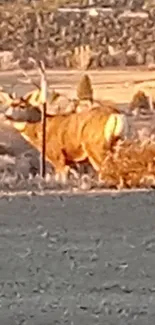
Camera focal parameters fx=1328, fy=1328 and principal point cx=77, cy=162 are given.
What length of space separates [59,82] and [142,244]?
4.36ft

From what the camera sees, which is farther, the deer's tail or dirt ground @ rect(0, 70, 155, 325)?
the deer's tail

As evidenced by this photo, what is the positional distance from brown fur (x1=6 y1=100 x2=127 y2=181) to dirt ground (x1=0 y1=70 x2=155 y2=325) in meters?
0.06

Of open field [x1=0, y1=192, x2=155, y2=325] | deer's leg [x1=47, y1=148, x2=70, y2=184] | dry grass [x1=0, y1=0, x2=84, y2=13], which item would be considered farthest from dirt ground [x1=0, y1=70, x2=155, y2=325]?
dry grass [x1=0, y1=0, x2=84, y2=13]

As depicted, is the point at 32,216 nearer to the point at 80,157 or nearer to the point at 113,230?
the point at 113,230

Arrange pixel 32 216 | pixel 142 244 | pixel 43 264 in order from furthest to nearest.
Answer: pixel 32 216, pixel 142 244, pixel 43 264

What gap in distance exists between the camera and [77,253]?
3643 millimetres

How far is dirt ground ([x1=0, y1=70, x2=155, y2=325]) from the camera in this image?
3.02 m

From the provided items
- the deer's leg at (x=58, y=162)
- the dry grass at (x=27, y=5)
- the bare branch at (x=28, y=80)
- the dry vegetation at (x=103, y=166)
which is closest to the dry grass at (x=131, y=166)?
the dry vegetation at (x=103, y=166)

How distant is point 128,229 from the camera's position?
3.96 metres

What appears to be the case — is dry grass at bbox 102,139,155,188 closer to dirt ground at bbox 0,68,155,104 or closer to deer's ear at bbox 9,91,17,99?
dirt ground at bbox 0,68,155,104

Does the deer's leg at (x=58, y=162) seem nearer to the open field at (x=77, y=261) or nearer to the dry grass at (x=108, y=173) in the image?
the dry grass at (x=108, y=173)

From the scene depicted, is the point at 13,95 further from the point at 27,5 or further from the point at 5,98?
the point at 27,5

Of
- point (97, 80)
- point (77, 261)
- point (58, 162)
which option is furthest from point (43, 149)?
point (77, 261)

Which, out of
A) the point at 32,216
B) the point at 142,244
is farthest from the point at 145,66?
the point at 142,244
